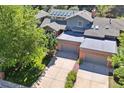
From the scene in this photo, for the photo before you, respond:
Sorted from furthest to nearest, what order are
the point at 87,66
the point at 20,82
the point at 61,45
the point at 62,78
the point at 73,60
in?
the point at 61,45 → the point at 73,60 → the point at 87,66 → the point at 62,78 → the point at 20,82

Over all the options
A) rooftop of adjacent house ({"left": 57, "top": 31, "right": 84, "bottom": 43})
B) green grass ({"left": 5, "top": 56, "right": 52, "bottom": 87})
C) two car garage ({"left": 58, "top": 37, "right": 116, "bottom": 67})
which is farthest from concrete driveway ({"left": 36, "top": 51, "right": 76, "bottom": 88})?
rooftop of adjacent house ({"left": 57, "top": 31, "right": 84, "bottom": 43})

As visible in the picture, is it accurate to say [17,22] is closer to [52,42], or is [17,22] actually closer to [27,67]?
[27,67]

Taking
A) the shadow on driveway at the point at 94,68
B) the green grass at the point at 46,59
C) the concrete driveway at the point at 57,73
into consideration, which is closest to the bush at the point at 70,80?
the concrete driveway at the point at 57,73

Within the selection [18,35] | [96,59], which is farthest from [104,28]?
[18,35]

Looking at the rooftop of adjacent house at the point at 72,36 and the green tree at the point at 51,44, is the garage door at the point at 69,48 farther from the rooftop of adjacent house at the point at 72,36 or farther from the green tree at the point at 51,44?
the green tree at the point at 51,44

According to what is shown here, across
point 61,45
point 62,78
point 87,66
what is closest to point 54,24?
point 61,45

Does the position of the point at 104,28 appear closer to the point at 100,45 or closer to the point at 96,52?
Result: the point at 100,45

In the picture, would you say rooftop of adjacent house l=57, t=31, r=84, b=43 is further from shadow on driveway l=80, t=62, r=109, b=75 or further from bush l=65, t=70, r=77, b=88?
bush l=65, t=70, r=77, b=88
